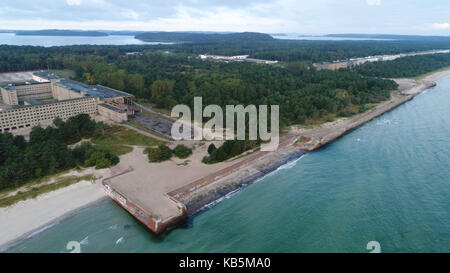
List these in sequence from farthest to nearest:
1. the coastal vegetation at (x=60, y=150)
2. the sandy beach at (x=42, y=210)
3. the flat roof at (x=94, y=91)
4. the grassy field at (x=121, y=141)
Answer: the flat roof at (x=94, y=91), the grassy field at (x=121, y=141), the coastal vegetation at (x=60, y=150), the sandy beach at (x=42, y=210)

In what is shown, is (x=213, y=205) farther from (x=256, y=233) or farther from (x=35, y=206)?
(x=35, y=206)

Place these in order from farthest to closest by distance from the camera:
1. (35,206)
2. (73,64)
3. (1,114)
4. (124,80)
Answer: (73,64)
(124,80)
(1,114)
(35,206)

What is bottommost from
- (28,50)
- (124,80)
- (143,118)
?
(143,118)

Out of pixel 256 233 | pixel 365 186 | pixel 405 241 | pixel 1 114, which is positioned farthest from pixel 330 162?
pixel 1 114

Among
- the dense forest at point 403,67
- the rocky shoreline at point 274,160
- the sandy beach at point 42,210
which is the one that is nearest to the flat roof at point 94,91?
the sandy beach at point 42,210

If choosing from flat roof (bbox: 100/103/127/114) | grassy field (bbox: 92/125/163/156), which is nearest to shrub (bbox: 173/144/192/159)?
grassy field (bbox: 92/125/163/156)

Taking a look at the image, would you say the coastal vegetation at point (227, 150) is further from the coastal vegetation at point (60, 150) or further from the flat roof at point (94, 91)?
the flat roof at point (94, 91)
